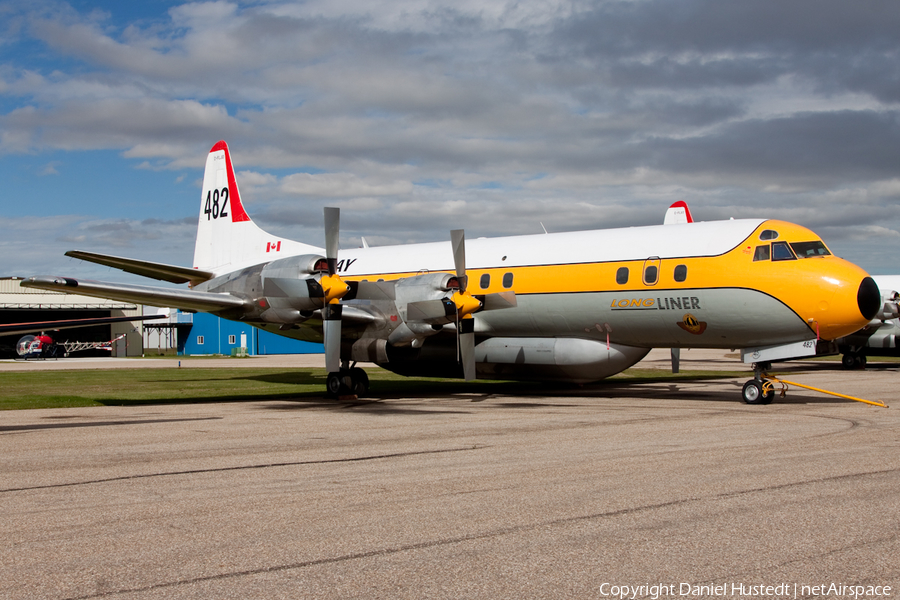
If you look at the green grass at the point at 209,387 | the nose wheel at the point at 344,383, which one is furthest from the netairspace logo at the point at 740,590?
the green grass at the point at 209,387

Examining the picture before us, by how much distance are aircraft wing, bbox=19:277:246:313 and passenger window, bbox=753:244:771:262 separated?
1189 centimetres

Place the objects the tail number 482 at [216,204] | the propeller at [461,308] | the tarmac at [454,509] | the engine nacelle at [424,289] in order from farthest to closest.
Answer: the tail number 482 at [216,204]
the engine nacelle at [424,289]
the propeller at [461,308]
the tarmac at [454,509]

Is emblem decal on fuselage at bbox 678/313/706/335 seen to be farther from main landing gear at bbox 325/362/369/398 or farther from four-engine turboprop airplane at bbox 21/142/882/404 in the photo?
main landing gear at bbox 325/362/369/398

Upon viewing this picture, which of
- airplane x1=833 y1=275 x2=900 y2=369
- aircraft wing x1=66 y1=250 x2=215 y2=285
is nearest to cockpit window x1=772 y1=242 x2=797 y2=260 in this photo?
aircraft wing x1=66 y1=250 x2=215 y2=285

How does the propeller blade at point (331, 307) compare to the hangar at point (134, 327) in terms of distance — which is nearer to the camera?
the propeller blade at point (331, 307)

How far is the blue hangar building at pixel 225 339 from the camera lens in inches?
2586

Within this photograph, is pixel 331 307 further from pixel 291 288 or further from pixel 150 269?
pixel 150 269

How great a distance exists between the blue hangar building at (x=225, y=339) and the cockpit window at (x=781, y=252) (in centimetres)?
5280

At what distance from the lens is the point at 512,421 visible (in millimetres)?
14203

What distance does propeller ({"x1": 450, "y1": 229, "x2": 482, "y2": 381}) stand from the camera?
18266 mm

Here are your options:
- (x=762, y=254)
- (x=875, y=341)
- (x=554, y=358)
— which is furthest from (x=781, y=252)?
(x=875, y=341)

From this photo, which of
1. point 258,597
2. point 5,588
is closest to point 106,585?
point 5,588

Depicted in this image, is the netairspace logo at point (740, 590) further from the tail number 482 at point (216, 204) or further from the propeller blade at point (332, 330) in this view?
the tail number 482 at point (216, 204)

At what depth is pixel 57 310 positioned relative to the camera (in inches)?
2689
